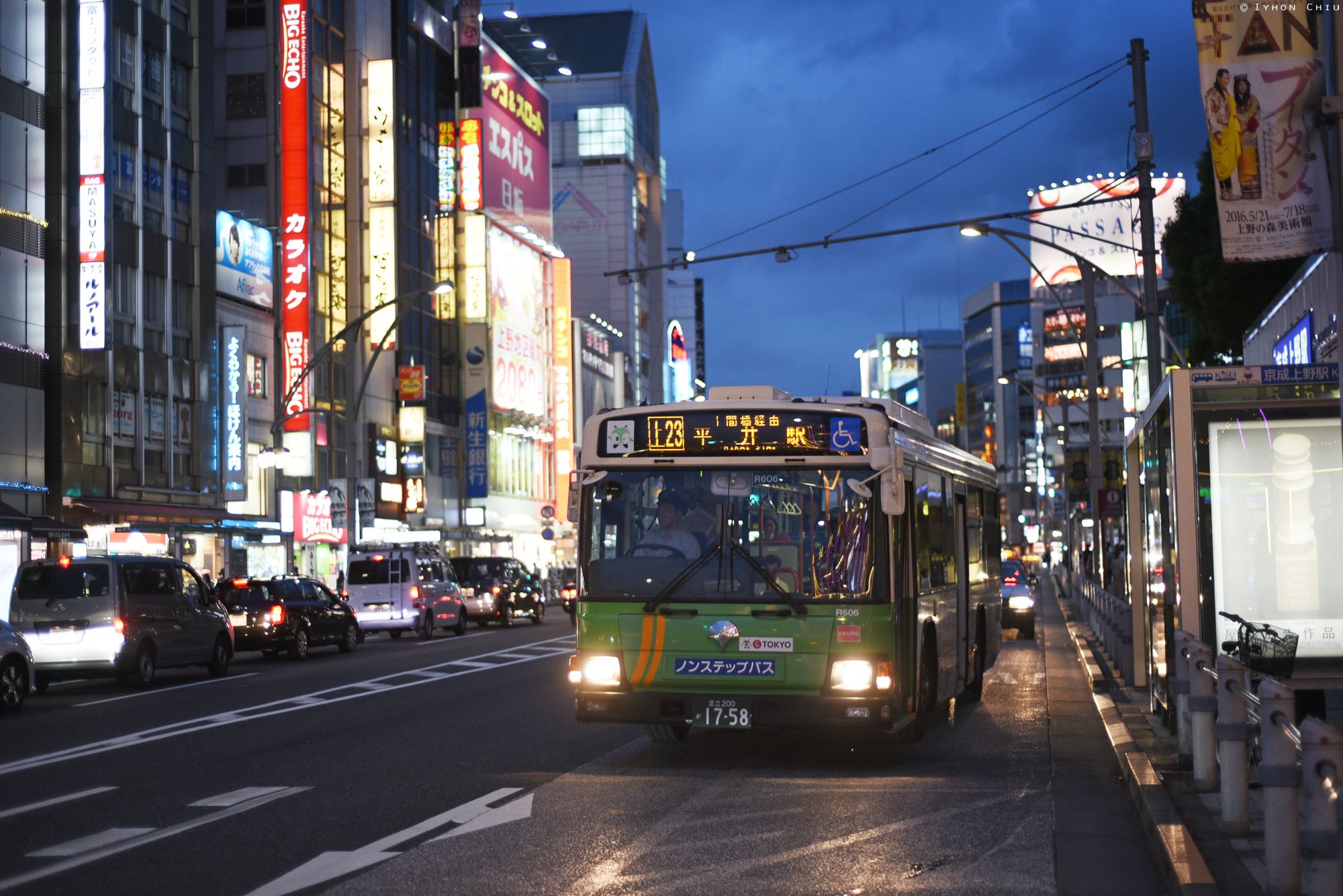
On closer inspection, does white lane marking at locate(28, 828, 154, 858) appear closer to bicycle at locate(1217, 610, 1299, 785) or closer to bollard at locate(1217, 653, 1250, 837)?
bollard at locate(1217, 653, 1250, 837)

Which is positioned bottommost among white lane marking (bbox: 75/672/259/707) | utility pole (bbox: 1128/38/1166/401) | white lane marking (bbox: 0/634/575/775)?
white lane marking (bbox: 75/672/259/707)

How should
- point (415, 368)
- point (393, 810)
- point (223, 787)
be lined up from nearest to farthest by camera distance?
point (393, 810), point (223, 787), point (415, 368)

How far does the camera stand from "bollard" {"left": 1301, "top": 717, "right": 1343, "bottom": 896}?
6.80 metres

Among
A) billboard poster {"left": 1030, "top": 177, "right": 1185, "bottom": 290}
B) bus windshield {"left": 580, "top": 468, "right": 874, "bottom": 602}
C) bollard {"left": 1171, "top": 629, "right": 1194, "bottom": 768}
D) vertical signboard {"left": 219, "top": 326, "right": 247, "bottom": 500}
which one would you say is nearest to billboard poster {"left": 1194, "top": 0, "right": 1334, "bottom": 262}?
bollard {"left": 1171, "top": 629, "right": 1194, "bottom": 768}

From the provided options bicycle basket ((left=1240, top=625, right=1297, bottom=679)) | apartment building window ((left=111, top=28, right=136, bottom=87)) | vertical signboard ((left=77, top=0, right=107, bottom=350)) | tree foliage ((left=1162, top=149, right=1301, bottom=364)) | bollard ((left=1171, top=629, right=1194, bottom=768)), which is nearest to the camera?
bollard ((left=1171, top=629, right=1194, bottom=768))

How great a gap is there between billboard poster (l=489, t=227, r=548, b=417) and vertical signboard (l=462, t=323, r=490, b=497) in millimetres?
1283

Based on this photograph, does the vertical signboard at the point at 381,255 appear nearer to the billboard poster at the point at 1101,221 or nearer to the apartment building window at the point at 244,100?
the apartment building window at the point at 244,100

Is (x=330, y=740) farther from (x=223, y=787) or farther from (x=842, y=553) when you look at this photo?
(x=842, y=553)

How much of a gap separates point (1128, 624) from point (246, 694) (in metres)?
11.6

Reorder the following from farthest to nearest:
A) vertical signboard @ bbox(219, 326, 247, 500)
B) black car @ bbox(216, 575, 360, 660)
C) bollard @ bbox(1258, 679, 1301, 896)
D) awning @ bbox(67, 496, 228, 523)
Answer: vertical signboard @ bbox(219, 326, 247, 500), awning @ bbox(67, 496, 228, 523), black car @ bbox(216, 575, 360, 660), bollard @ bbox(1258, 679, 1301, 896)

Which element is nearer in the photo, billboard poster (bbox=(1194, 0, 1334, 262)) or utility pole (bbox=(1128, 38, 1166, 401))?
billboard poster (bbox=(1194, 0, 1334, 262))

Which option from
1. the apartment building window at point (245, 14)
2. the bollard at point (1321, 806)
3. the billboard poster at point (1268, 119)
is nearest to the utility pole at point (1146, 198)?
the billboard poster at point (1268, 119)

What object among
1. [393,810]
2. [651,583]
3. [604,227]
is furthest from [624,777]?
[604,227]

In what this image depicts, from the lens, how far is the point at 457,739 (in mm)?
16266
